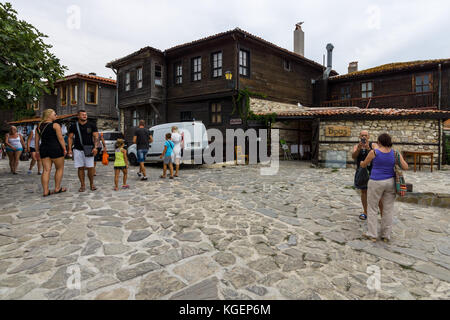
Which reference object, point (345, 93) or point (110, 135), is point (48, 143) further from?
point (345, 93)

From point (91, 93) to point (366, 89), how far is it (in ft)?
76.9

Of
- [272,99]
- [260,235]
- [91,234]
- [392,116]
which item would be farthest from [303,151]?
[91,234]

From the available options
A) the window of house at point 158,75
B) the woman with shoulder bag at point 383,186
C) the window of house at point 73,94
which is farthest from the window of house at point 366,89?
the window of house at point 73,94

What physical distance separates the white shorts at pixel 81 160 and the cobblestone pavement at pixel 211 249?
73 centimetres

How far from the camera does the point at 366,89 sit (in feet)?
63.1

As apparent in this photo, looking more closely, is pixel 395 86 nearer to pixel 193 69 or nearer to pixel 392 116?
pixel 392 116

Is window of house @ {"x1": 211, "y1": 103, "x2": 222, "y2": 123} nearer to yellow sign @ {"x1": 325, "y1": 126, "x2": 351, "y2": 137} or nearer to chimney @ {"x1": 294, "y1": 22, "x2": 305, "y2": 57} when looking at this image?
yellow sign @ {"x1": 325, "y1": 126, "x2": 351, "y2": 137}

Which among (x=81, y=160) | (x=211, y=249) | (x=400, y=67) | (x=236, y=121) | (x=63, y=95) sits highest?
(x=400, y=67)

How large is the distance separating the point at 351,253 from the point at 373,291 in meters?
0.90

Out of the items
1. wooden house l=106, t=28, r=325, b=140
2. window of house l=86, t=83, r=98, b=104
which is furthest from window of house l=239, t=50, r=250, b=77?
window of house l=86, t=83, r=98, b=104

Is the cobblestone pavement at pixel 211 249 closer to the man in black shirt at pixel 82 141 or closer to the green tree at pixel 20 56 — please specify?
the man in black shirt at pixel 82 141

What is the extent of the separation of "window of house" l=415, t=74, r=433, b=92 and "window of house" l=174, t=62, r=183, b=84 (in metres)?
16.0

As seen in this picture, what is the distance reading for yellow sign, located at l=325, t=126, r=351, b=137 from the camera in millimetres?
12562
